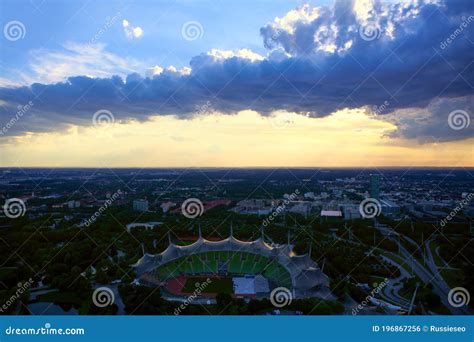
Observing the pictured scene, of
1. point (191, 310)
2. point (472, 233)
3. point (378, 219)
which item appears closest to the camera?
point (191, 310)

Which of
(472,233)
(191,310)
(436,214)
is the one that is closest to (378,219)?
(436,214)

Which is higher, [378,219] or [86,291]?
[378,219]

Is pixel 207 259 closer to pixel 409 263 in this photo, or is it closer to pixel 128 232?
pixel 128 232
